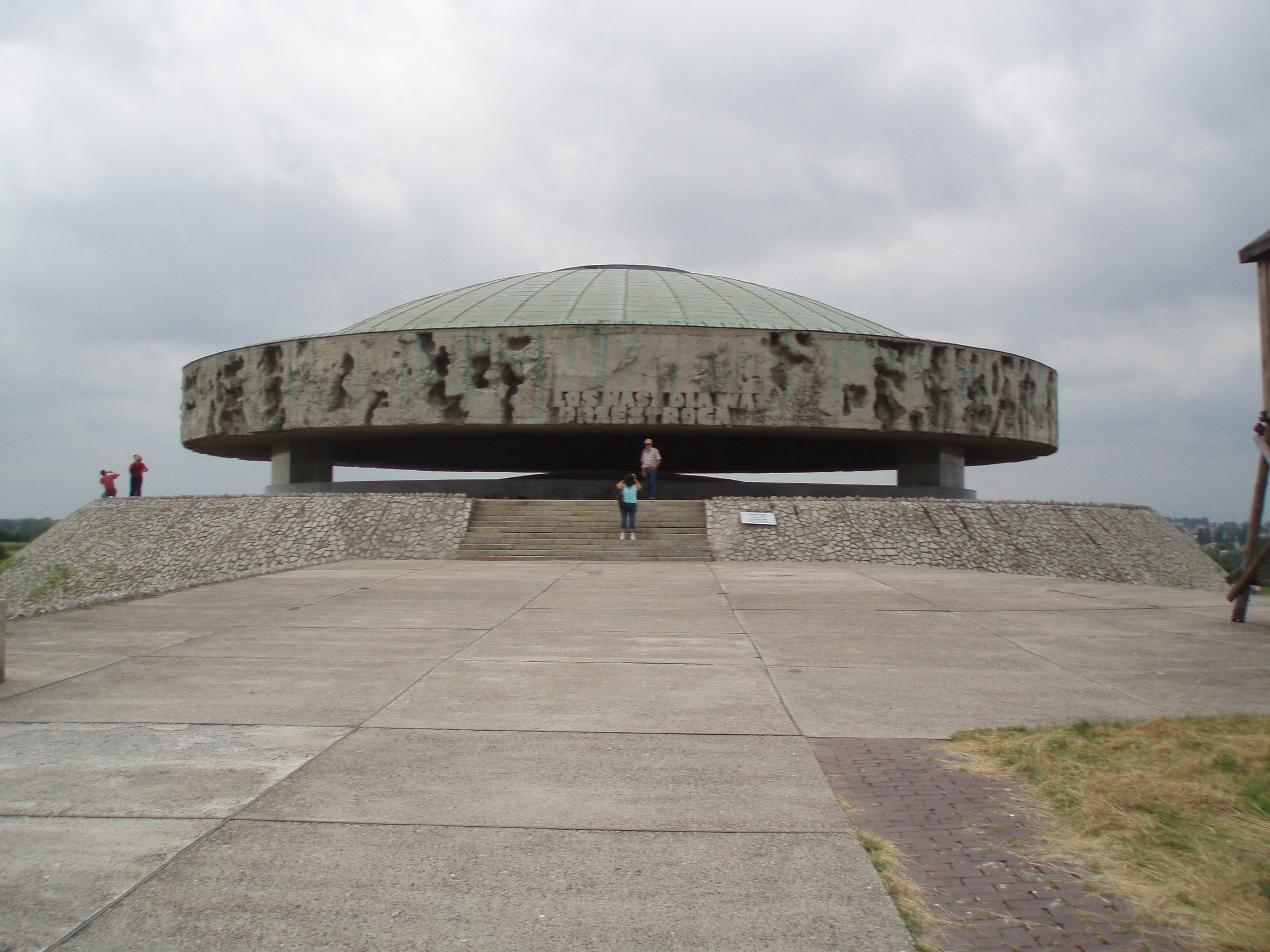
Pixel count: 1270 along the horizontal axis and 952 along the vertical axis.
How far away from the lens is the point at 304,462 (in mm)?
24047

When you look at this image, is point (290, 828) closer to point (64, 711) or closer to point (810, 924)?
point (810, 924)

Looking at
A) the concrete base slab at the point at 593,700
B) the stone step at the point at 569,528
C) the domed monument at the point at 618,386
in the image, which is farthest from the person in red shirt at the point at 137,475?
the concrete base slab at the point at 593,700

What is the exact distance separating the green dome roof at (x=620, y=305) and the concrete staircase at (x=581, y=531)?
472cm

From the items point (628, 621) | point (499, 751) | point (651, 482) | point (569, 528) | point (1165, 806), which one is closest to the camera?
point (1165, 806)

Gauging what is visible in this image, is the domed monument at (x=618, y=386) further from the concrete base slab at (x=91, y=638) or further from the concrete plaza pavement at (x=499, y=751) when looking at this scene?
the concrete base slab at (x=91, y=638)

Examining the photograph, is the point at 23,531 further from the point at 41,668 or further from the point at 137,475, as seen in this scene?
the point at 41,668

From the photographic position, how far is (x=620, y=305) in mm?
24453

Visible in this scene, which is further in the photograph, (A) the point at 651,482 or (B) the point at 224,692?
(A) the point at 651,482

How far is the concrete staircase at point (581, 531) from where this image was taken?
50.9ft

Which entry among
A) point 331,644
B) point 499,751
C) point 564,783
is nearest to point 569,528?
point 331,644

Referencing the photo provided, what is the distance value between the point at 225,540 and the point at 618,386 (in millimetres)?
8337

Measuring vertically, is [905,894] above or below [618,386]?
below

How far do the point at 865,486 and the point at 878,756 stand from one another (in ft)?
66.7

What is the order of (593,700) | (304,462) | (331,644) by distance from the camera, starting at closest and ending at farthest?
(593,700)
(331,644)
(304,462)
